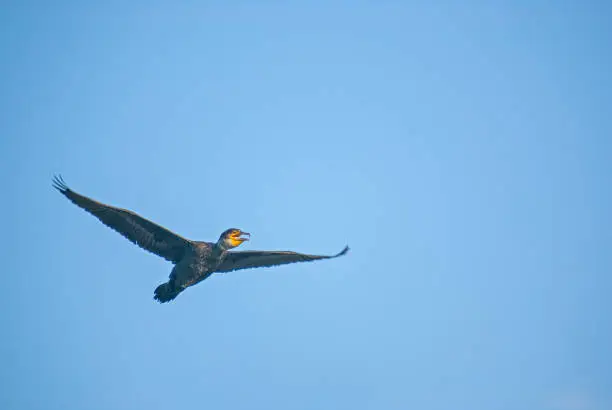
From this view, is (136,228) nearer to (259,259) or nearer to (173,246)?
(173,246)

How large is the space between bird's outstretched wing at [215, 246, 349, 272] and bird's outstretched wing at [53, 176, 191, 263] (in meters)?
1.66

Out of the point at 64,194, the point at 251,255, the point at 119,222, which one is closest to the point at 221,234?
the point at 251,255

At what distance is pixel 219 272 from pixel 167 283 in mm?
2195

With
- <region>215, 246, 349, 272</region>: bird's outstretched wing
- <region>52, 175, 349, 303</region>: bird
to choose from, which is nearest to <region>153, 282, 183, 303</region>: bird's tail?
<region>52, 175, 349, 303</region>: bird

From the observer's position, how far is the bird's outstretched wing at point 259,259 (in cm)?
2748

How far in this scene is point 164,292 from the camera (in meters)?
26.0

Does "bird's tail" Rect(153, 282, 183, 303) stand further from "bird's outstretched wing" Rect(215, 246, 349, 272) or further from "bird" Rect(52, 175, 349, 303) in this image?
"bird's outstretched wing" Rect(215, 246, 349, 272)

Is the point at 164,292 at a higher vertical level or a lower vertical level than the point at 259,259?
lower

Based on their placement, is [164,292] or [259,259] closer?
[164,292]

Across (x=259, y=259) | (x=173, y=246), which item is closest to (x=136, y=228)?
(x=173, y=246)

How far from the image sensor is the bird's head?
1048 inches

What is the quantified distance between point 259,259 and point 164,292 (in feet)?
11.3

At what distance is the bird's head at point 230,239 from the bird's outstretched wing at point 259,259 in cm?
65

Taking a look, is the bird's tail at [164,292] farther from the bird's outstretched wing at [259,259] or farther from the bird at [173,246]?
the bird's outstretched wing at [259,259]
